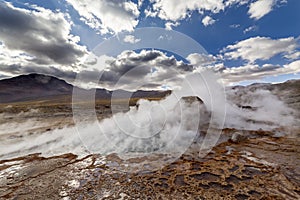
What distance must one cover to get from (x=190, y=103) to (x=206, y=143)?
20.5 feet

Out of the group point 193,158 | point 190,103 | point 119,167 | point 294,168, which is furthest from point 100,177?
point 190,103

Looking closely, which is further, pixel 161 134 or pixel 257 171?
pixel 161 134

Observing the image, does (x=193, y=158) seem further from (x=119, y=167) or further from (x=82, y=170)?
(x=82, y=170)

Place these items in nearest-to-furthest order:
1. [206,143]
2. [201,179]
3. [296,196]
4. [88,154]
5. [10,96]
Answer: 1. [296,196]
2. [201,179]
3. [88,154]
4. [206,143]
5. [10,96]

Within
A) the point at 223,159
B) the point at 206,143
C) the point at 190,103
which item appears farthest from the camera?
the point at 190,103

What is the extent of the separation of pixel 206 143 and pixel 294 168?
388 cm

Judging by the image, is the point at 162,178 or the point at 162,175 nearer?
the point at 162,178

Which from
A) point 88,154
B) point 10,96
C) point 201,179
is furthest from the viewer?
point 10,96

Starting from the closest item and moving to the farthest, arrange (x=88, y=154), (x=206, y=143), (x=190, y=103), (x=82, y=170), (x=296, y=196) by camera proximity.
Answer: (x=296, y=196) → (x=82, y=170) → (x=88, y=154) → (x=206, y=143) → (x=190, y=103)

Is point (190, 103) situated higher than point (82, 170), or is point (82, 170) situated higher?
point (190, 103)

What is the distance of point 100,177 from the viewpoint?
566 cm

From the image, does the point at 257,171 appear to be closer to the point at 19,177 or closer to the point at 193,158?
the point at 193,158

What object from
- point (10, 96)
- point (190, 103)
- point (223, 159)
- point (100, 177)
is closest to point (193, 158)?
point (223, 159)

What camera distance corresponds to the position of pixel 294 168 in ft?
19.6
